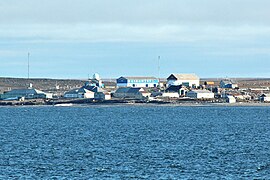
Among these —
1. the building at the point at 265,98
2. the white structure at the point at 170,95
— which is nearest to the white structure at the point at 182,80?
the white structure at the point at 170,95

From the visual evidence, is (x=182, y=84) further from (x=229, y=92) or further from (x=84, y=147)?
(x=84, y=147)

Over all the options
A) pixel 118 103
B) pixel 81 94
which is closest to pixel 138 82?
pixel 81 94

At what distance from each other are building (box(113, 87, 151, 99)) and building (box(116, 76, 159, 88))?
20.6 m

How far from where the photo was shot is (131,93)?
15825cm

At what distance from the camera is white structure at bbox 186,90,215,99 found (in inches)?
6093

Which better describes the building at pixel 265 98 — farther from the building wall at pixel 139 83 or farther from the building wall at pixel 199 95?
the building wall at pixel 139 83

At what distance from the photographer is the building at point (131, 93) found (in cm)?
15550

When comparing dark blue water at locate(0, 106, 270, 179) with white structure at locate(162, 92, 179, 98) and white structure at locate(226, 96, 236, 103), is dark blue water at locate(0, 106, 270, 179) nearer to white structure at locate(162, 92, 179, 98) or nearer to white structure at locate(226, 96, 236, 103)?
white structure at locate(226, 96, 236, 103)

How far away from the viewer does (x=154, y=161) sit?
44.8m

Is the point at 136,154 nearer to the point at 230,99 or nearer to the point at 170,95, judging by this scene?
the point at 230,99

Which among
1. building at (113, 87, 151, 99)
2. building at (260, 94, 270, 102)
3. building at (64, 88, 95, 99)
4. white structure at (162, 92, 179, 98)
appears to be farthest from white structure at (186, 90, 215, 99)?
building at (64, 88, 95, 99)

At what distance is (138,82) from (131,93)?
25.4 m

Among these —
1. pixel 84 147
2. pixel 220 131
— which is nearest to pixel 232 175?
pixel 84 147

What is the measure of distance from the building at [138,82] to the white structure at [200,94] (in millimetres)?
26618
